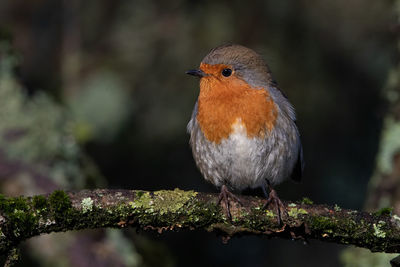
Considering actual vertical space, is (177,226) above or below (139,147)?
below

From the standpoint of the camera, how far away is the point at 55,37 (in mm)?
6426

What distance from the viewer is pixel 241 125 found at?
428 centimetres

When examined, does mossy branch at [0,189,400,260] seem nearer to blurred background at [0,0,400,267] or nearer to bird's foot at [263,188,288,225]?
bird's foot at [263,188,288,225]

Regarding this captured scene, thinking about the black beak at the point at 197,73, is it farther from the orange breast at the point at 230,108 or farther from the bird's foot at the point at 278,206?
the bird's foot at the point at 278,206

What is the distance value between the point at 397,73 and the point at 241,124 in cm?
122

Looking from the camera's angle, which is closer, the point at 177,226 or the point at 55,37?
the point at 177,226

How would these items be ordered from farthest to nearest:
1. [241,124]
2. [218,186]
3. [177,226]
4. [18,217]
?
[218,186] → [241,124] → [177,226] → [18,217]

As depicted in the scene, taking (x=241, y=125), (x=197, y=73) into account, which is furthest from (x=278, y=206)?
(x=197, y=73)

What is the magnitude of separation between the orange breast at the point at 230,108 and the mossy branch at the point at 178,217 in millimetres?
892

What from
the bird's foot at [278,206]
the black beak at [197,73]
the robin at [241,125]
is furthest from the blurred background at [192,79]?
the bird's foot at [278,206]

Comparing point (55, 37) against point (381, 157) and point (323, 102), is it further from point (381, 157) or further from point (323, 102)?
point (381, 157)

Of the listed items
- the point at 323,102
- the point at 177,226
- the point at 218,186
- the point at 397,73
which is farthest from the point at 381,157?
the point at 323,102

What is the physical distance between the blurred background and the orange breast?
48.7 inches

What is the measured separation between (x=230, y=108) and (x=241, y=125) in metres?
0.17
